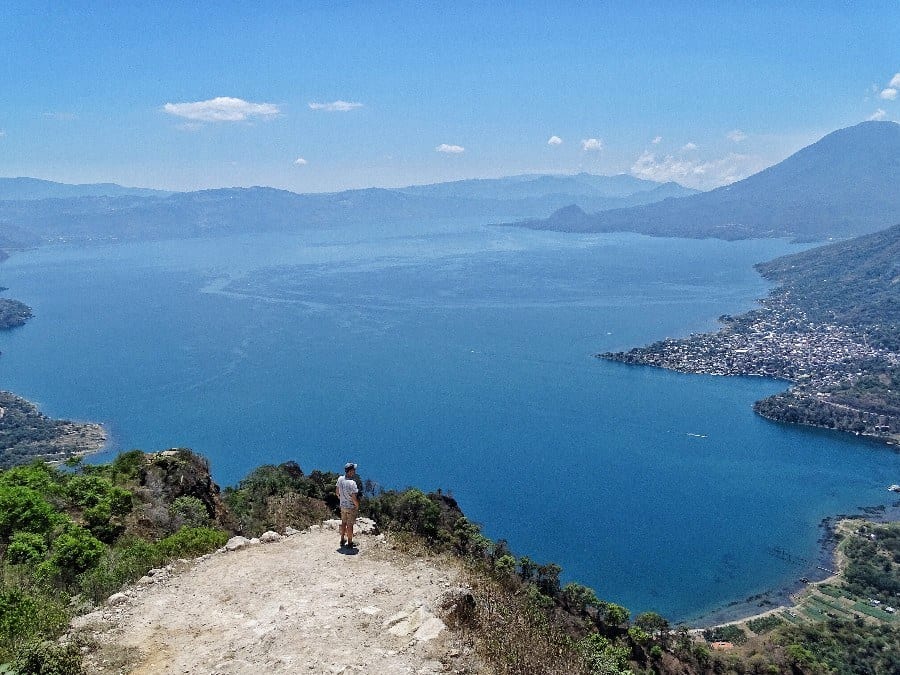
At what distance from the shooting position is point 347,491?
879 cm

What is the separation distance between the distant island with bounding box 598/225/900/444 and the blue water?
3.50 meters

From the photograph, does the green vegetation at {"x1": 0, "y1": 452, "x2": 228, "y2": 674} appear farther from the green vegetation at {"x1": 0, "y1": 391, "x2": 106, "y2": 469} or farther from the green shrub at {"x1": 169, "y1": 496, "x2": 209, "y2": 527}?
the green vegetation at {"x1": 0, "y1": 391, "x2": 106, "y2": 469}

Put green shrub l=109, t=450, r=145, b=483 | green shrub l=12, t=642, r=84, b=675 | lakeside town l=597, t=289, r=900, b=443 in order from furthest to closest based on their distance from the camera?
lakeside town l=597, t=289, r=900, b=443 < green shrub l=109, t=450, r=145, b=483 < green shrub l=12, t=642, r=84, b=675

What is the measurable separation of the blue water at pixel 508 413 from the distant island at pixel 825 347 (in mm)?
3503

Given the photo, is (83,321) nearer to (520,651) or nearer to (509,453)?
(509,453)

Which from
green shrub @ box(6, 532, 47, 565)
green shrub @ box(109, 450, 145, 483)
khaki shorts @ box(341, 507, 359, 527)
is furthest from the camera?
green shrub @ box(109, 450, 145, 483)

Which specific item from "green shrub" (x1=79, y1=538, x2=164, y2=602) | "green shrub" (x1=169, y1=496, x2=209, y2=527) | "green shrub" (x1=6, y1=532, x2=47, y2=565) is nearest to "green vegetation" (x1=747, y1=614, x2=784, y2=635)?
"green shrub" (x1=169, y1=496, x2=209, y2=527)

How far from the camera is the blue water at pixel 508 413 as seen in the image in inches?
1711

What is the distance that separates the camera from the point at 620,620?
25500mm

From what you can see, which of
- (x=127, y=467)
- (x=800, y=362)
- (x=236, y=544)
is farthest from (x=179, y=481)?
(x=800, y=362)

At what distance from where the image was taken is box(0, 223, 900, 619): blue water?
43.5 metres

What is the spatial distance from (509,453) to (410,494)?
27573 millimetres

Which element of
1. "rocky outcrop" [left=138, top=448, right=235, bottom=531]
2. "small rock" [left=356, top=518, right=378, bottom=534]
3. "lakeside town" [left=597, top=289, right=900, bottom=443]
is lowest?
"lakeside town" [left=597, top=289, right=900, bottom=443]

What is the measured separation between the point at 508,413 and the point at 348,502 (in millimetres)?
54762
